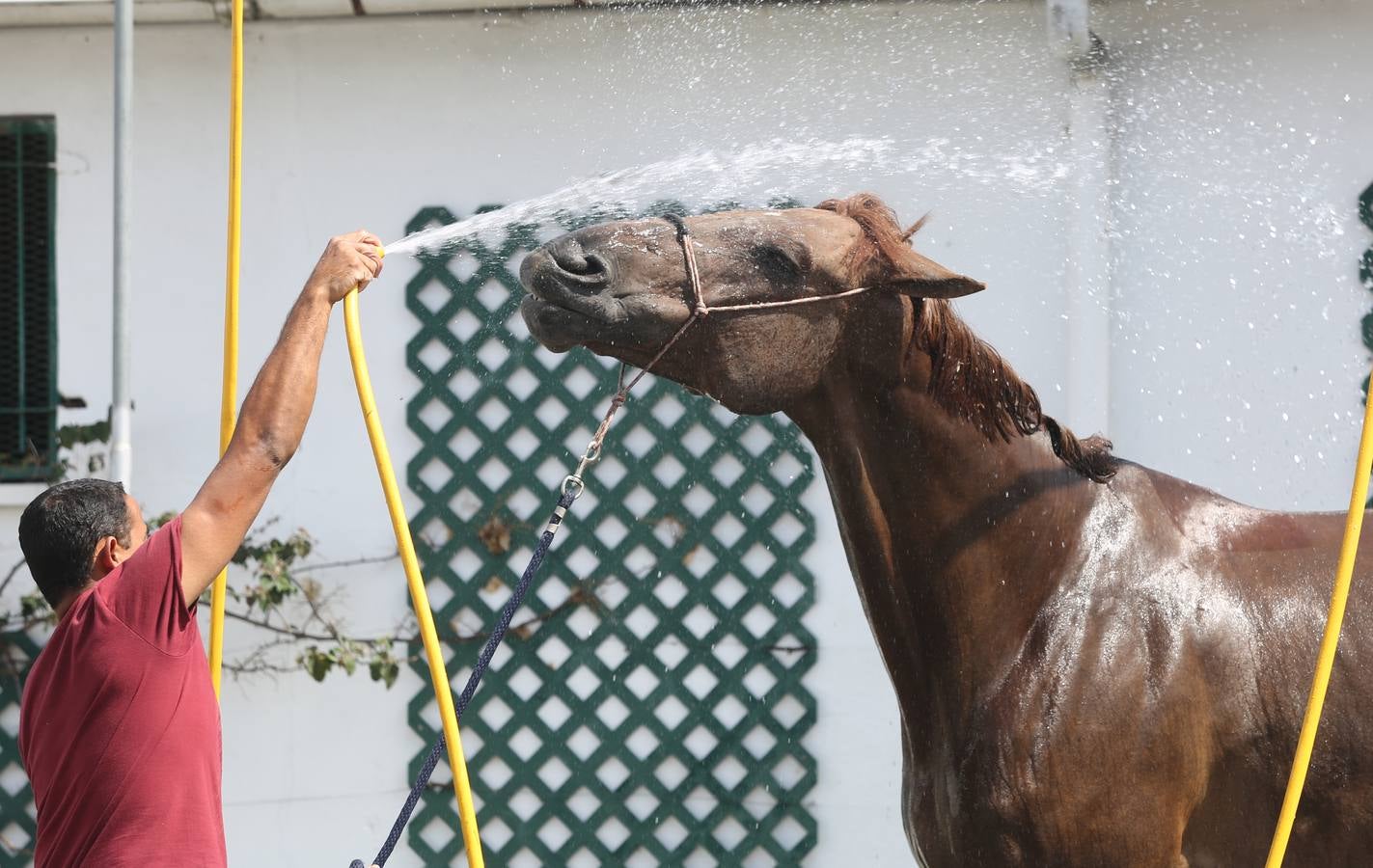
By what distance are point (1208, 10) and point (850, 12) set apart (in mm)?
1079

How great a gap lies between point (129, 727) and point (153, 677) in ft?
0.23

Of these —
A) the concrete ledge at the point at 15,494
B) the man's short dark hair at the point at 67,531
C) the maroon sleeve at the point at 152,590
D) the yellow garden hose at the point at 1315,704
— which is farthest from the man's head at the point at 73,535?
the concrete ledge at the point at 15,494

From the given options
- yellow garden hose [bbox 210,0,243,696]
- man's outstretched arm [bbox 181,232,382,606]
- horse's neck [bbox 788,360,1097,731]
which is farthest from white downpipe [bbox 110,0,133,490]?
horse's neck [bbox 788,360,1097,731]

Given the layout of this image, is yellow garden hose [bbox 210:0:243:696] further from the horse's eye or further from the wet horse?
the horse's eye

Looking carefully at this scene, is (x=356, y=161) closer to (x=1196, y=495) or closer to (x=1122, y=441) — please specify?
(x=1122, y=441)

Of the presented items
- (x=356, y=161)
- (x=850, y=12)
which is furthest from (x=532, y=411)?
(x=850, y=12)

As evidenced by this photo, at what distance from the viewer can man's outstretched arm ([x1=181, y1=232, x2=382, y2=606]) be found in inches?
77.7

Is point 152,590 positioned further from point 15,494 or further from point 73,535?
point 15,494

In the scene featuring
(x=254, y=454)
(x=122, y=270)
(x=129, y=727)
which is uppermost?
(x=122, y=270)

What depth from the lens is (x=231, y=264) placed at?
3004mm

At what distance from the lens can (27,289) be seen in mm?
5207

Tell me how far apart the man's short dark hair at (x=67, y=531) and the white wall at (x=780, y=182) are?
2752mm

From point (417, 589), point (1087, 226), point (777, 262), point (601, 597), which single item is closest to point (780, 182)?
point (1087, 226)

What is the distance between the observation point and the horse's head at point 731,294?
2303mm
